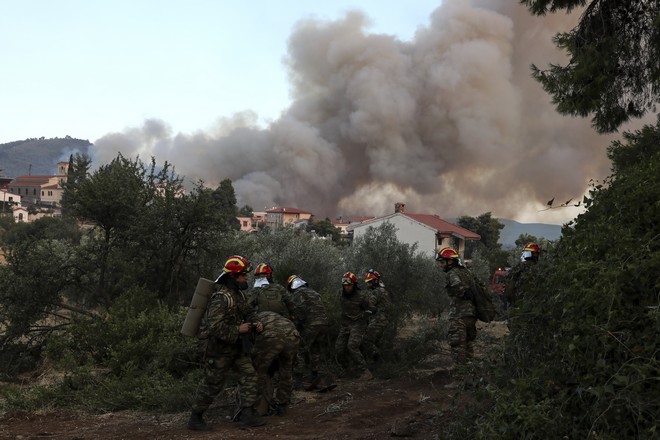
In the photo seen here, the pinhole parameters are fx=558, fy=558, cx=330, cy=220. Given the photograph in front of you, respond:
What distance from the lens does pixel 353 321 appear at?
951 centimetres

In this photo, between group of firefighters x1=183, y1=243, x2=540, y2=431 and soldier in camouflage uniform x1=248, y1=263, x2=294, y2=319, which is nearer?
group of firefighters x1=183, y1=243, x2=540, y2=431

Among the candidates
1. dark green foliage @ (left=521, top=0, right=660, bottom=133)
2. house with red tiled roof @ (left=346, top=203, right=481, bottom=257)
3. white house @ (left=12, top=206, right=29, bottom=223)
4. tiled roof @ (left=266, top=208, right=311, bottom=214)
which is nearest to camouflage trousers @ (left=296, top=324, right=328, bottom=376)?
dark green foliage @ (left=521, top=0, right=660, bottom=133)

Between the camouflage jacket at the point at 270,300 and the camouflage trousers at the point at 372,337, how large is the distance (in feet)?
6.88

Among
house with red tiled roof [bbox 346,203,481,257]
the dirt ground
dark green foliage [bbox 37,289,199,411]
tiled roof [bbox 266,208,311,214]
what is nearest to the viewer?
the dirt ground

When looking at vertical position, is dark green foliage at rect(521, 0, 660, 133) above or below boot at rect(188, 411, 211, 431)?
above

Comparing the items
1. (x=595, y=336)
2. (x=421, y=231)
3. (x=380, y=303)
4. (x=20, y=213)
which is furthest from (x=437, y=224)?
(x=20, y=213)

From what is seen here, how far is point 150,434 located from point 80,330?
4.38m

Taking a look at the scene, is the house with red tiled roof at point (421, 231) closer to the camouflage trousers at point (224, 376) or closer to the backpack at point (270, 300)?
the backpack at point (270, 300)

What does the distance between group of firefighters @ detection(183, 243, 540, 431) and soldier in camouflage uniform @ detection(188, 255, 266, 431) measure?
11mm

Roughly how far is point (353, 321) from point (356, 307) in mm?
242

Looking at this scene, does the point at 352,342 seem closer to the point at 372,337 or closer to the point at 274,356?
the point at 372,337

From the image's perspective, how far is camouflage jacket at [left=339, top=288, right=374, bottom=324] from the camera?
372 inches

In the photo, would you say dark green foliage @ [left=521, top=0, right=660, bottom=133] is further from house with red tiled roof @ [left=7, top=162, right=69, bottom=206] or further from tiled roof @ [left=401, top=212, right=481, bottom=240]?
house with red tiled roof @ [left=7, top=162, right=69, bottom=206]

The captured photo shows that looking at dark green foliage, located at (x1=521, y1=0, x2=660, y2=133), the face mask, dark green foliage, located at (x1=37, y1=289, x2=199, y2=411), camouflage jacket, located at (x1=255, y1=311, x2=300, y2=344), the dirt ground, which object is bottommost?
the dirt ground
